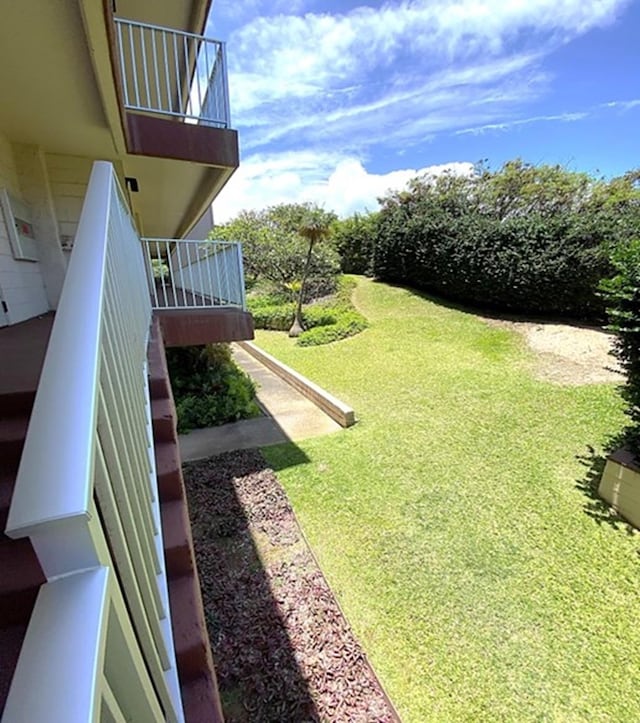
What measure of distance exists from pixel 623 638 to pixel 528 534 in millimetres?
1037

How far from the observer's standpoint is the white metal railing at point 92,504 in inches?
20.3

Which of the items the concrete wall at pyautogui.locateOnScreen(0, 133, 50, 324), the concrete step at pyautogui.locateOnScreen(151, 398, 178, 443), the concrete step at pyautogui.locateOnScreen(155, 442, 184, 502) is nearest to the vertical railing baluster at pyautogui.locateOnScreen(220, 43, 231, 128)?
the concrete wall at pyautogui.locateOnScreen(0, 133, 50, 324)

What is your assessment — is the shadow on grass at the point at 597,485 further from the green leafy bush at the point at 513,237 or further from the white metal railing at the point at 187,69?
the white metal railing at the point at 187,69

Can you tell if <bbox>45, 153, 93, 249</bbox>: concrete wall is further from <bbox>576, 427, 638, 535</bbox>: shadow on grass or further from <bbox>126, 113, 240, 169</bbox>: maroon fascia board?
<bbox>576, 427, 638, 535</bbox>: shadow on grass

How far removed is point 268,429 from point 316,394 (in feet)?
4.66

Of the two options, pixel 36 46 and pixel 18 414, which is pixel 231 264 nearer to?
pixel 36 46

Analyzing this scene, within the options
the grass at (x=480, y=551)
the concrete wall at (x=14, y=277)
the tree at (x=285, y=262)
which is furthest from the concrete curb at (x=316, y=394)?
the tree at (x=285, y=262)

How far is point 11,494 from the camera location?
162 centimetres

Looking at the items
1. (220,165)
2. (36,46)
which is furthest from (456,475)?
(36,46)

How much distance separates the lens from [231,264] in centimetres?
523

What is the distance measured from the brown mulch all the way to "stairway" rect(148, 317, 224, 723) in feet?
4.47

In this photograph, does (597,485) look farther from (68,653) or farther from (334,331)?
(334,331)

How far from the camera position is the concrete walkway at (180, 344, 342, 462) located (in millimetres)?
5488

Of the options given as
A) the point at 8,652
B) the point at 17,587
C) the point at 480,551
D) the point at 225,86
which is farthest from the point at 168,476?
the point at 225,86
